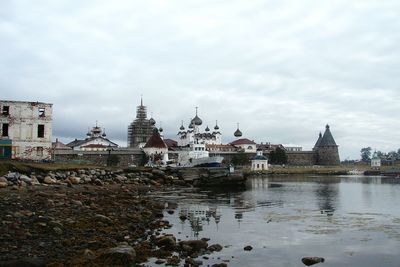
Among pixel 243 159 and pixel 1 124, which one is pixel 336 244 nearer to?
pixel 1 124

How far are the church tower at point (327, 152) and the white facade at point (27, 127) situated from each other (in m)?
109

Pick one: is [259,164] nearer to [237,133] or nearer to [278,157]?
[278,157]

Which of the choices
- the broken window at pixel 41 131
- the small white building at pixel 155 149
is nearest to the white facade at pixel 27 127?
the broken window at pixel 41 131

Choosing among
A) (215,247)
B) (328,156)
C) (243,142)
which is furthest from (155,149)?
(215,247)

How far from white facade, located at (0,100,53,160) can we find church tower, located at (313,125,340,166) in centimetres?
10943

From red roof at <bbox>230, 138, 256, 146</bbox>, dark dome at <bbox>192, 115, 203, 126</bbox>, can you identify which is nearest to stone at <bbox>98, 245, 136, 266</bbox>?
dark dome at <bbox>192, 115, 203, 126</bbox>

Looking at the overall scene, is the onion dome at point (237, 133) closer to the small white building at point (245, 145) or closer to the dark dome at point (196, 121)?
the small white building at point (245, 145)

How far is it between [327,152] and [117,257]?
137696 millimetres

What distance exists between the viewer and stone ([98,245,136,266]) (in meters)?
11.8

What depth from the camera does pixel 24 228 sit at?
1438 cm

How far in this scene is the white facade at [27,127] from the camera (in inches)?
1882

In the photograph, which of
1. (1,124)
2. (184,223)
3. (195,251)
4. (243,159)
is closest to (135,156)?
(243,159)

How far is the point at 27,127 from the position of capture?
48.3 meters

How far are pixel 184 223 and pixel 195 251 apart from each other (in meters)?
6.53
